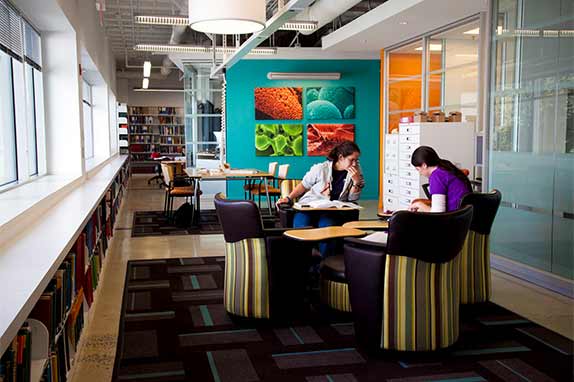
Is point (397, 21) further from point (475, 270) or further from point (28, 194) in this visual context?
point (28, 194)

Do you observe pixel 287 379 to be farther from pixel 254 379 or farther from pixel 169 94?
pixel 169 94

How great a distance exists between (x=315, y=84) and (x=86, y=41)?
5.91m

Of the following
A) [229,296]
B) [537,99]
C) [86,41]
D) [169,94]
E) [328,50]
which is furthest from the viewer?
[169,94]

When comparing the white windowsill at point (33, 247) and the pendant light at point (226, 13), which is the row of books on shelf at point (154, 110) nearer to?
the white windowsill at point (33, 247)

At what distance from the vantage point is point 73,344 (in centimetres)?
376

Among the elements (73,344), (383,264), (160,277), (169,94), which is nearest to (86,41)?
(160,277)

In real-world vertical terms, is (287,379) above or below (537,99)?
below

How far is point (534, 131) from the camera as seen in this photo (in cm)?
605

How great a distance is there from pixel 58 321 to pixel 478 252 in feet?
10.9

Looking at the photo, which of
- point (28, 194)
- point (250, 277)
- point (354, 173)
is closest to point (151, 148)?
point (354, 173)

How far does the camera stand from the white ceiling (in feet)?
26.3

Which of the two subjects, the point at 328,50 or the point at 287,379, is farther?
the point at 328,50

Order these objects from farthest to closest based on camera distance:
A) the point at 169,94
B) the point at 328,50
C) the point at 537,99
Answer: the point at 169,94, the point at 328,50, the point at 537,99

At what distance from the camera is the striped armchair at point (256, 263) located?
4.50m
